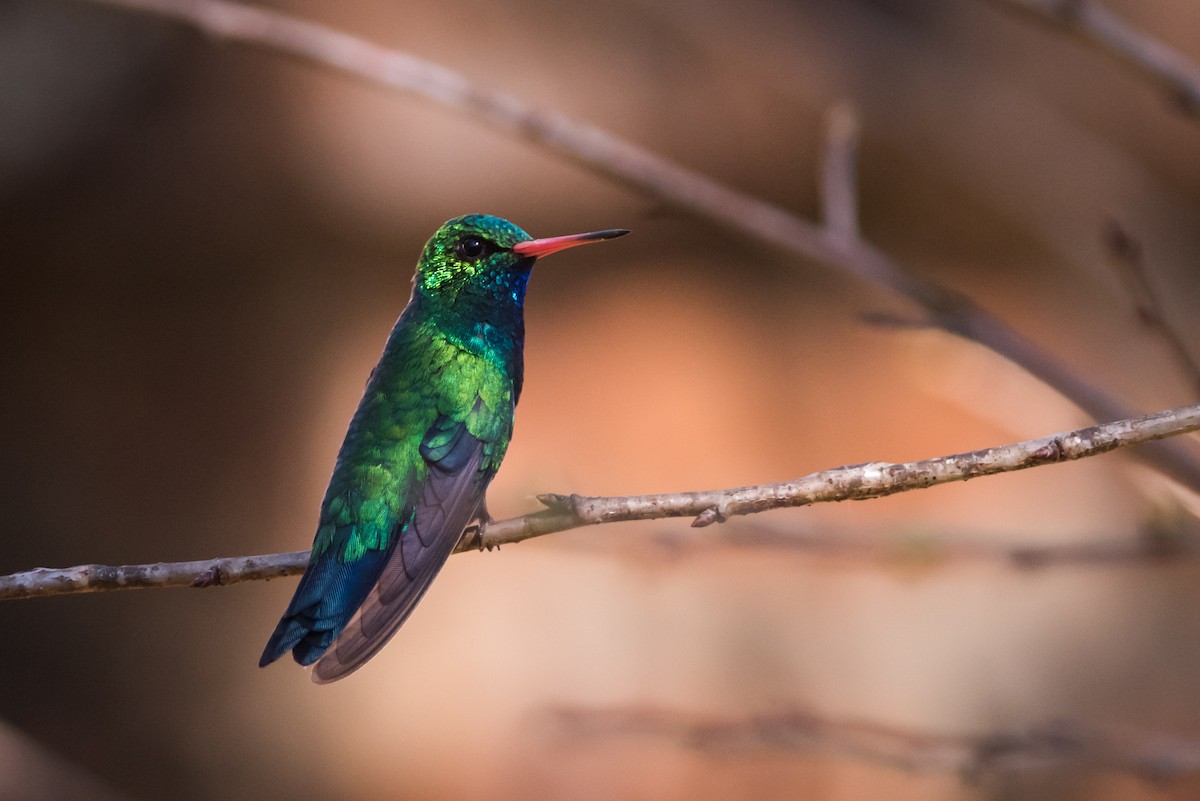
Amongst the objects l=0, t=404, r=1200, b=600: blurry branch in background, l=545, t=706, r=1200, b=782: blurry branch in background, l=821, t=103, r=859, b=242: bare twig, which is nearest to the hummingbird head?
l=0, t=404, r=1200, b=600: blurry branch in background

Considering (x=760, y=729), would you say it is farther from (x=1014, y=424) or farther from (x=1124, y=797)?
(x=1124, y=797)

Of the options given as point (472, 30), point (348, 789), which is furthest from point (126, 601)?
point (472, 30)

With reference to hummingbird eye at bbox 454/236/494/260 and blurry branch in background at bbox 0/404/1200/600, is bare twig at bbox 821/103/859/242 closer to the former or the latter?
hummingbird eye at bbox 454/236/494/260

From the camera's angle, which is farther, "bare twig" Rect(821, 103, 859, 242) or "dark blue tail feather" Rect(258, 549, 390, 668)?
"bare twig" Rect(821, 103, 859, 242)

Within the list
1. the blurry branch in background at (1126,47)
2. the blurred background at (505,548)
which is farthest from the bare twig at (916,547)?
the blurred background at (505,548)

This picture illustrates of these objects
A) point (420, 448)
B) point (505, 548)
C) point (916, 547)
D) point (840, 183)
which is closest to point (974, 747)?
point (916, 547)

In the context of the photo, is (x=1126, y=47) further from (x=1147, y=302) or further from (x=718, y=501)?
(x=718, y=501)

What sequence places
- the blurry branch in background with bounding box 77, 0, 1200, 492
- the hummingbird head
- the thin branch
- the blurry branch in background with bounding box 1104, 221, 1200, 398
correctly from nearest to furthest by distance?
the hummingbird head
the blurry branch in background with bounding box 1104, 221, 1200, 398
the thin branch
the blurry branch in background with bounding box 77, 0, 1200, 492
